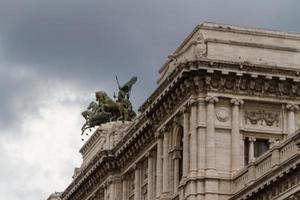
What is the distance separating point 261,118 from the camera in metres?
69.8

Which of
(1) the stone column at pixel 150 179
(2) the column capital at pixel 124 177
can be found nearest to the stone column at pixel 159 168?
(1) the stone column at pixel 150 179

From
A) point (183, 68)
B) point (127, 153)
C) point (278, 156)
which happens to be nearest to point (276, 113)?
point (183, 68)

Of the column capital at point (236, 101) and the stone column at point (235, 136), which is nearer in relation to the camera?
the stone column at point (235, 136)

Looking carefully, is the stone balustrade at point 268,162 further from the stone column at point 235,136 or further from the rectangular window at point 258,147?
the rectangular window at point 258,147

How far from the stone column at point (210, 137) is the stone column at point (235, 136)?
1.23m

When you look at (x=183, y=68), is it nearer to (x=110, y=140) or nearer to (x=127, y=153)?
(x=127, y=153)

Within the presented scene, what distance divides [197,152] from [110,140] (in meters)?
26.6

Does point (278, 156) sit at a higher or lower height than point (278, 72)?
lower

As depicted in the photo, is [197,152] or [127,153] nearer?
[197,152]

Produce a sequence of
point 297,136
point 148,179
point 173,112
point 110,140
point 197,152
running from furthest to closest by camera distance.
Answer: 1. point 110,140
2. point 148,179
3. point 173,112
4. point 197,152
5. point 297,136

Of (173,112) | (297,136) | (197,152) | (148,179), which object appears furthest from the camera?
(148,179)

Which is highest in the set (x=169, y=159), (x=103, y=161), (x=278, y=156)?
(x=103, y=161)

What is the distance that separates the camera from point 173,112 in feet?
240

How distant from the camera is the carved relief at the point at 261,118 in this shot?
69625 mm
